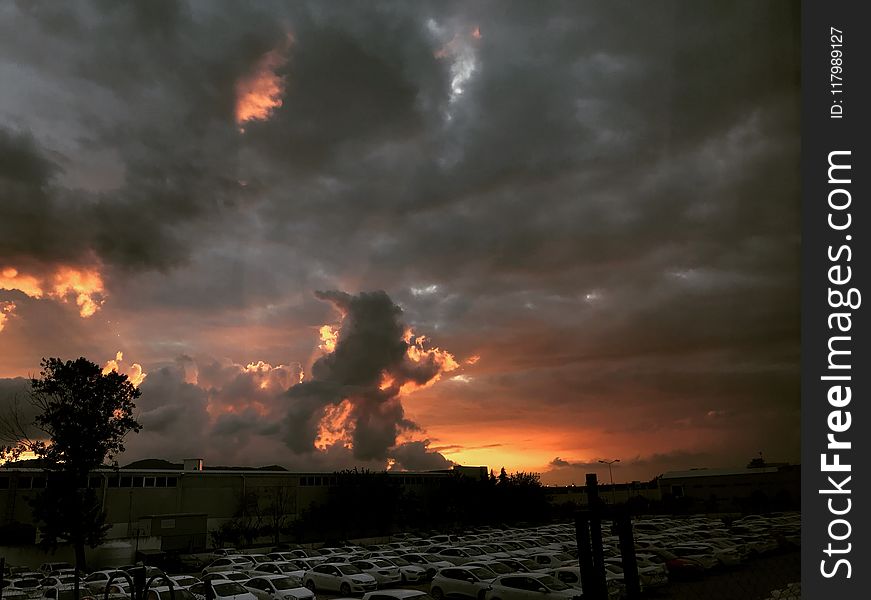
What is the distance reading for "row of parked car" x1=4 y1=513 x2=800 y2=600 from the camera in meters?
22.4

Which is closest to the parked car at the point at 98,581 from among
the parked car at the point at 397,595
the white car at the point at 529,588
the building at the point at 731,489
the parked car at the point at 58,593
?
the parked car at the point at 58,593

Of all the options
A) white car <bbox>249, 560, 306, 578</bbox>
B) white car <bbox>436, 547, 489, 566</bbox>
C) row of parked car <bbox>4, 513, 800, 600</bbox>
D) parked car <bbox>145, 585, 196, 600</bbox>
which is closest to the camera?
parked car <bbox>145, 585, 196, 600</bbox>

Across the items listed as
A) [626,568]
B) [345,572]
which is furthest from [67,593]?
[626,568]

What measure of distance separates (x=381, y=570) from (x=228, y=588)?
8.98 metres

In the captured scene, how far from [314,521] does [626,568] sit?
61755 mm

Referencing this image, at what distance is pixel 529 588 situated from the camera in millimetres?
21656

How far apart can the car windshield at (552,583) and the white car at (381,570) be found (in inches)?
392

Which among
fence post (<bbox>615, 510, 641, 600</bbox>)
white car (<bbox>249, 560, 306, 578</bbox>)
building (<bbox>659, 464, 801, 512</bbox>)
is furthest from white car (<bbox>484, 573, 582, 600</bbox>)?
building (<bbox>659, 464, 801, 512</bbox>)

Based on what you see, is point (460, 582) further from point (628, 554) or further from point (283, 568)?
point (628, 554)

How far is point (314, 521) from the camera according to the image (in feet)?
205

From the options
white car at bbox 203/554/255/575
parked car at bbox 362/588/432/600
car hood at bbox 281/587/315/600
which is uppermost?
parked car at bbox 362/588/432/600

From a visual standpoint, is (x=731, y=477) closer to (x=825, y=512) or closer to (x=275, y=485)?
(x=275, y=485)

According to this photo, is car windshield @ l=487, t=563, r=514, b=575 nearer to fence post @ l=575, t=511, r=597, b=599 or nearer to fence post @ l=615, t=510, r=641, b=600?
fence post @ l=615, t=510, r=641, b=600

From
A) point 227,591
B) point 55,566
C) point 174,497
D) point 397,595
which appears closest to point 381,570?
point 227,591
